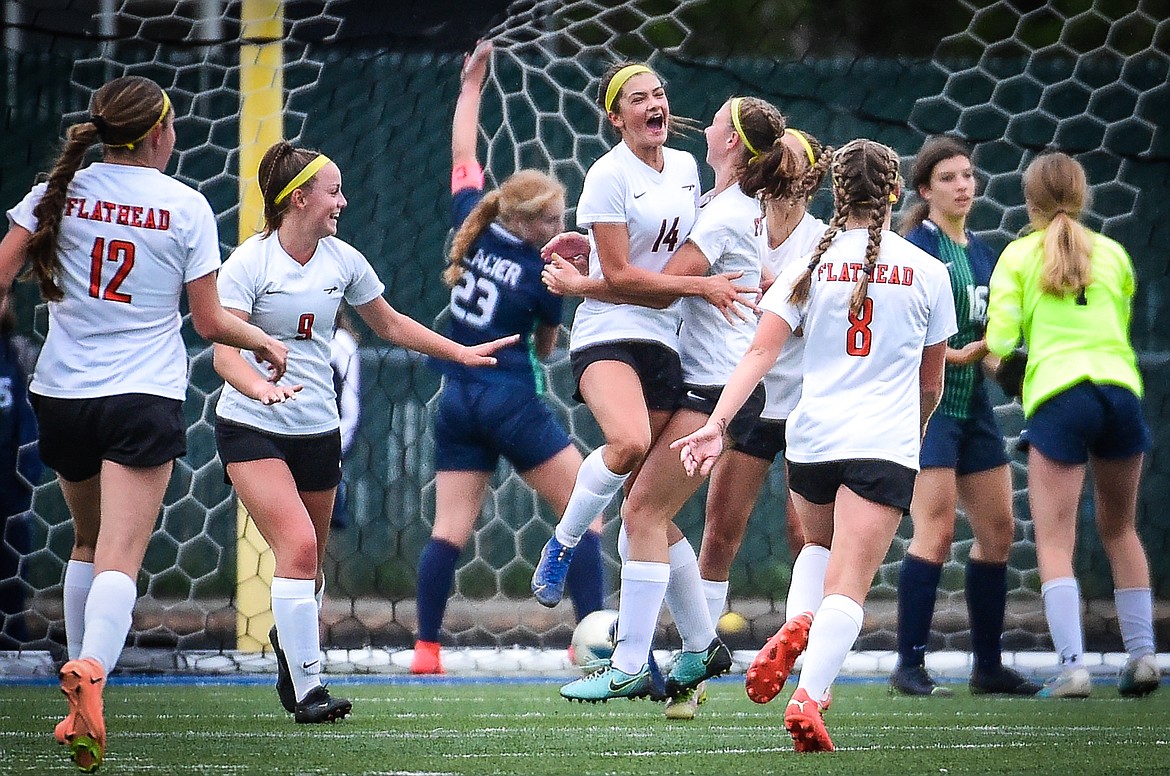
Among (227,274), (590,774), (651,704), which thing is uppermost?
(227,274)

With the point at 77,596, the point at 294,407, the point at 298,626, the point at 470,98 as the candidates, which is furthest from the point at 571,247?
the point at 77,596

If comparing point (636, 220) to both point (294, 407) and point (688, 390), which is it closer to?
point (688, 390)

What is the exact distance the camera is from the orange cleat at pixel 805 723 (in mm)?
4164

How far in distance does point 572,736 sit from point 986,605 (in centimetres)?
228

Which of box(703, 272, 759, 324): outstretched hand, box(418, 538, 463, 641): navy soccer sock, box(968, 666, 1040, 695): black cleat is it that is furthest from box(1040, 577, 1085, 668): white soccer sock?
box(418, 538, 463, 641): navy soccer sock

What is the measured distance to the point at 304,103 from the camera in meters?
8.42

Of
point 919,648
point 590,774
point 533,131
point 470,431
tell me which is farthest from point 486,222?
point 590,774

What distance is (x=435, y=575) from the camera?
6.93 metres

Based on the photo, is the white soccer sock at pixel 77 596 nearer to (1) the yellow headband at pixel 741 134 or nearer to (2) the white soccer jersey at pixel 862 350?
(2) the white soccer jersey at pixel 862 350

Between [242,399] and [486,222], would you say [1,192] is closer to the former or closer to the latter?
[486,222]

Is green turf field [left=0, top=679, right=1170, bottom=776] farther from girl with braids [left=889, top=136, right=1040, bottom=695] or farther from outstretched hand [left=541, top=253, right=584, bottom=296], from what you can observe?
outstretched hand [left=541, top=253, right=584, bottom=296]

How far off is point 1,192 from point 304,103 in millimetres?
→ 1539

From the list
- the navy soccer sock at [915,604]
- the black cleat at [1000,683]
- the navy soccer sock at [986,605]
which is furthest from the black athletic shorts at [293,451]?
the black cleat at [1000,683]

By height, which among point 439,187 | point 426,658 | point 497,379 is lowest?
point 426,658
